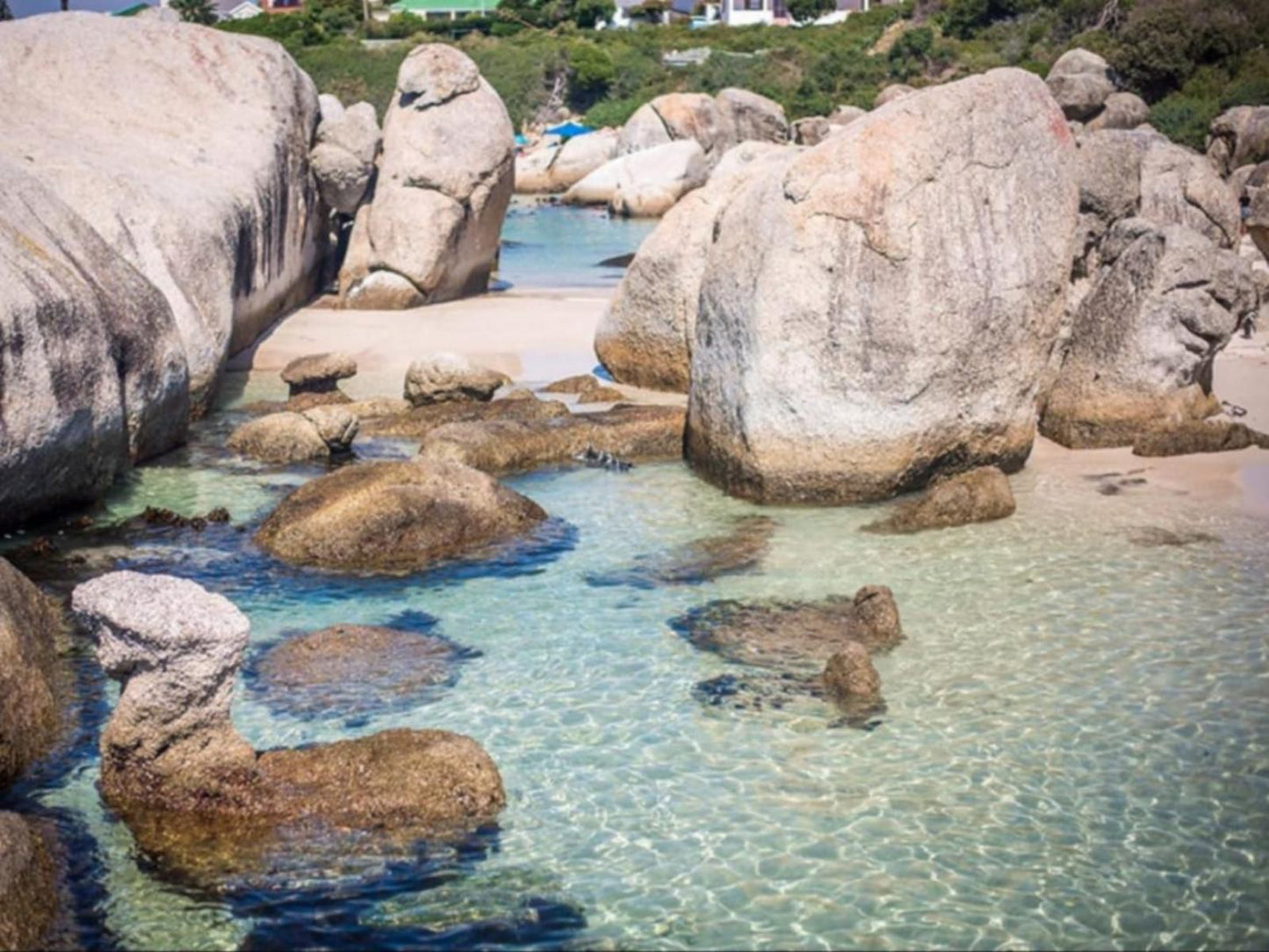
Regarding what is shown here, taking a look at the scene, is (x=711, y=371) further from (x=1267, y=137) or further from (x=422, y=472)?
(x=1267, y=137)

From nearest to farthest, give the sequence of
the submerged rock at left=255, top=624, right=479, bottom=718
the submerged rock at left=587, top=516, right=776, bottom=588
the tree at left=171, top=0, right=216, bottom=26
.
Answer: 1. the submerged rock at left=255, top=624, right=479, bottom=718
2. the submerged rock at left=587, top=516, right=776, bottom=588
3. the tree at left=171, top=0, right=216, bottom=26

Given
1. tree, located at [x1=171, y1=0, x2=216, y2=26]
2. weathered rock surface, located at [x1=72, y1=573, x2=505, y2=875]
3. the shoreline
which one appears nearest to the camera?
weathered rock surface, located at [x1=72, y1=573, x2=505, y2=875]

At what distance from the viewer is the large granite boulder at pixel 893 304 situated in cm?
1650

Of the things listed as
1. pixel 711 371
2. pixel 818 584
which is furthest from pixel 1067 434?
pixel 818 584

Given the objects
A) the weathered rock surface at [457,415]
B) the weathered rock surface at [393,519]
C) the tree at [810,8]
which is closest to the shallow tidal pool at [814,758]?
the weathered rock surface at [393,519]

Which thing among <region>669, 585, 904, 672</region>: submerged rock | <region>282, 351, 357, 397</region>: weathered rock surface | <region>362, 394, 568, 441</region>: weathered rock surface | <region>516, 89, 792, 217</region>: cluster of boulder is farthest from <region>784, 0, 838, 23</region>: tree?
<region>669, 585, 904, 672</region>: submerged rock

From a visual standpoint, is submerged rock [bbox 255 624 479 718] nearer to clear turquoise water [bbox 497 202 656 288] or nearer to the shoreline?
the shoreline

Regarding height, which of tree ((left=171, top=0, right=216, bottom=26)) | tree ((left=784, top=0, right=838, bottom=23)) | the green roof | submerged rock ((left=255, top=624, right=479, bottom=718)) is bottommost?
submerged rock ((left=255, top=624, right=479, bottom=718))

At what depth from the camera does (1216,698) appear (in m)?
11.8

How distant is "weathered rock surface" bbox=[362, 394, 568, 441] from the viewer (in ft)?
65.4

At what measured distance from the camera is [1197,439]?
1808cm

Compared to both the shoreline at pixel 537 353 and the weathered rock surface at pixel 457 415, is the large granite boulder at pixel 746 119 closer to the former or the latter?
the shoreline at pixel 537 353

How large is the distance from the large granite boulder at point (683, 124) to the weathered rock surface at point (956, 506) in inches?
1884

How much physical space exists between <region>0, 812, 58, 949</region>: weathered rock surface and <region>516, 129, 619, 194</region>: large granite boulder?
60.0m
